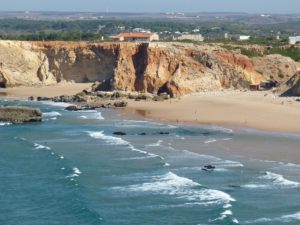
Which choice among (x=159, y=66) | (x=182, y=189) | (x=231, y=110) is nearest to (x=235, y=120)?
(x=231, y=110)

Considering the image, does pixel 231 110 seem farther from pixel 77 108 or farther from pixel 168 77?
pixel 77 108

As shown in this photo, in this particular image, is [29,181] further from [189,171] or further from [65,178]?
[189,171]

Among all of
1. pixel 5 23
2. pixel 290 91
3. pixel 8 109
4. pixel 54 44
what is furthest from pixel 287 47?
pixel 5 23

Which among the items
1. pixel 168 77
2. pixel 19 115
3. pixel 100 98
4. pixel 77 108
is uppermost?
pixel 168 77

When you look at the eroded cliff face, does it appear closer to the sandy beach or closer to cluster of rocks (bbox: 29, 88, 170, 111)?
cluster of rocks (bbox: 29, 88, 170, 111)

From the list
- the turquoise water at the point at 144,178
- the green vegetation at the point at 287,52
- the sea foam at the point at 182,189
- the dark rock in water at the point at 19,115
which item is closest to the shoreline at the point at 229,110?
the turquoise water at the point at 144,178
